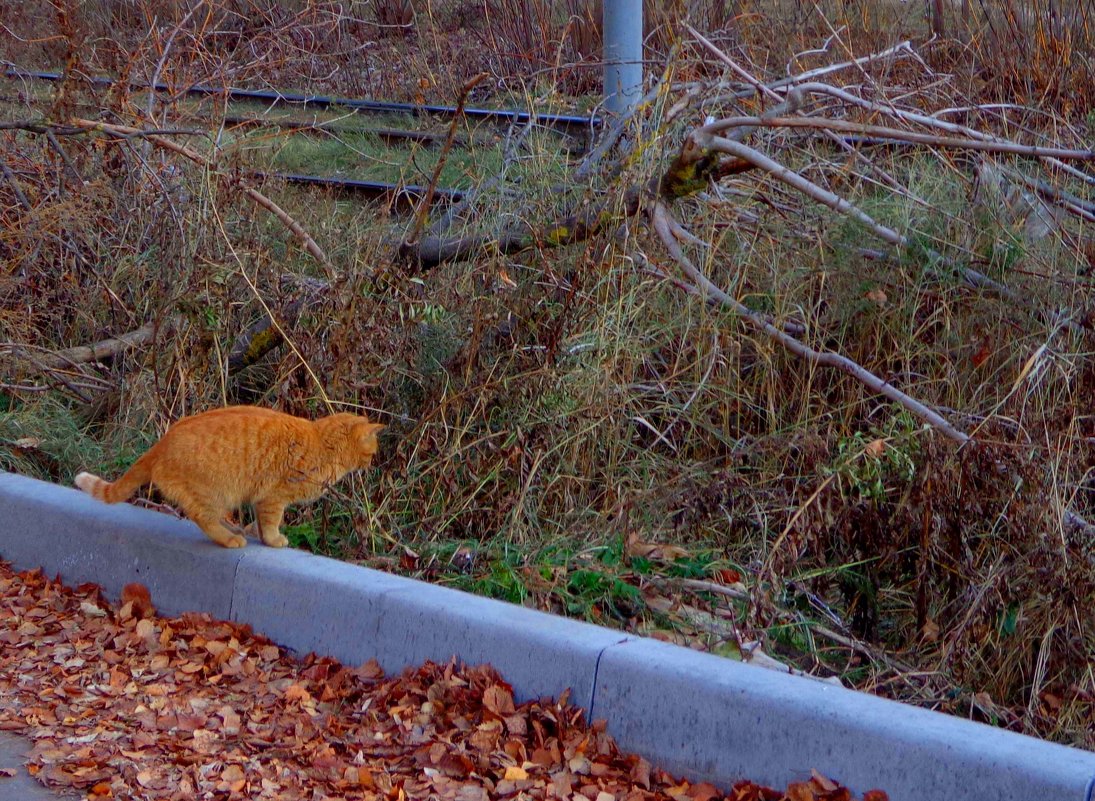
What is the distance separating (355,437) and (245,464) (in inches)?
19.0

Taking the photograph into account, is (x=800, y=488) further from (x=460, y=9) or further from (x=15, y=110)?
(x=460, y=9)

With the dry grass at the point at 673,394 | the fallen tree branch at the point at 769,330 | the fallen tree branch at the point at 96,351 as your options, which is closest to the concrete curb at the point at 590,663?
the dry grass at the point at 673,394

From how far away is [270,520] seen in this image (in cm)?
506

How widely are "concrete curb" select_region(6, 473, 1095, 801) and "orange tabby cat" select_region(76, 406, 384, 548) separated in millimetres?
176

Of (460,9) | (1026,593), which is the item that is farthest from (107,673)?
(460,9)

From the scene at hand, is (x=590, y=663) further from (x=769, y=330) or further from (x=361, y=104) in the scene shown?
(x=361, y=104)

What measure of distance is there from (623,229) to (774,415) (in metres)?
1.21


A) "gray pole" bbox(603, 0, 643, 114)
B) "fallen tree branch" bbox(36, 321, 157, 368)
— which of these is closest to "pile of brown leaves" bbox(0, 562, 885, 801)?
"fallen tree branch" bbox(36, 321, 157, 368)

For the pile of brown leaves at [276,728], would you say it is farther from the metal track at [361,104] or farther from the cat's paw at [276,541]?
the metal track at [361,104]

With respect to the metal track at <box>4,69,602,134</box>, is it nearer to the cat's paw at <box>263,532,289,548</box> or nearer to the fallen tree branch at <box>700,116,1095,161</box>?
the fallen tree branch at <box>700,116,1095,161</box>

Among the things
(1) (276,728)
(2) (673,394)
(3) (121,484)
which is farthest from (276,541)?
(2) (673,394)

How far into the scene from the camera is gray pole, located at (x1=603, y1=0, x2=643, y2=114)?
294 inches

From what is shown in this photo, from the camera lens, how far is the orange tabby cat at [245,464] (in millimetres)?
4891

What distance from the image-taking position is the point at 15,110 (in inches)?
374
